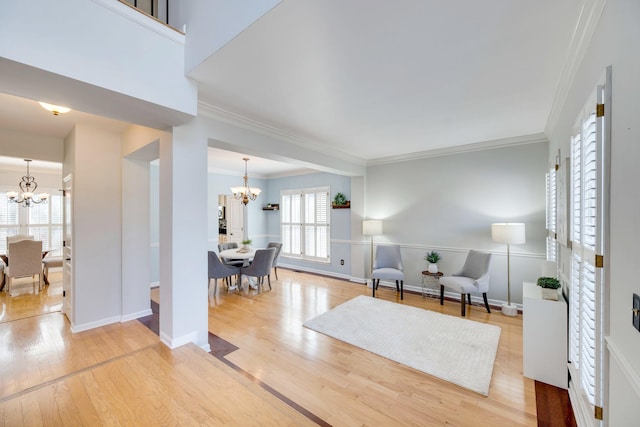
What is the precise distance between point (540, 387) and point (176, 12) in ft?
15.7

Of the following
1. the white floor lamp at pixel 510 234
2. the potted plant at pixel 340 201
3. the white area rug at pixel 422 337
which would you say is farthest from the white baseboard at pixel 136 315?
the white floor lamp at pixel 510 234

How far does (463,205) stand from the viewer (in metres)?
4.61

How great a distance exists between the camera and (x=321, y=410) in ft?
6.69

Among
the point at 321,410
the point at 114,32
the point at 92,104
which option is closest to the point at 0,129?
the point at 92,104

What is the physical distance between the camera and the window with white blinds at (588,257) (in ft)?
4.37

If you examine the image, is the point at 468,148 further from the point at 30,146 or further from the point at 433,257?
the point at 30,146

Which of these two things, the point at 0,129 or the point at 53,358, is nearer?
the point at 53,358

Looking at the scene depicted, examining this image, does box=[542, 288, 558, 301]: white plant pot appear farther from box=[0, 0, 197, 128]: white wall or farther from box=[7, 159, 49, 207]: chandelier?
box=[7, 159, 49, 207]: chandelier

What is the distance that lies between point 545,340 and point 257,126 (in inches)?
148

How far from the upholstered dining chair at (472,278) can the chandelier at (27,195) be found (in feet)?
29.0

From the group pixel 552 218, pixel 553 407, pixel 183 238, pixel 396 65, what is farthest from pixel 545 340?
pixel 183 238

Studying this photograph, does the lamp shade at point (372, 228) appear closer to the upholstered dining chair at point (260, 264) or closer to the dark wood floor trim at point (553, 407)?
the upholstered dining chair at point (260, 264)

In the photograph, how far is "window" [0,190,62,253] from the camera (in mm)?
6359

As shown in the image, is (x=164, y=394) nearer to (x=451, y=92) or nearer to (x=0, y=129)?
(x=451, y=92)
